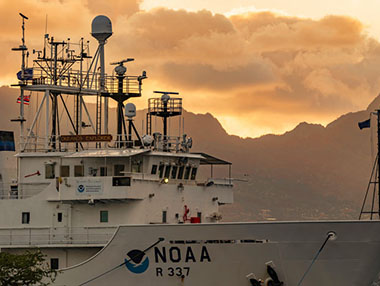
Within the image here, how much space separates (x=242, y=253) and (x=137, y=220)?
210 inches

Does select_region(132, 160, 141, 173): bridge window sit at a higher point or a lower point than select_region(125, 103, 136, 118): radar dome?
lower

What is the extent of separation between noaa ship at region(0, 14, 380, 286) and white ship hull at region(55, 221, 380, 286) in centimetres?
4

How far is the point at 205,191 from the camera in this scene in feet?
151

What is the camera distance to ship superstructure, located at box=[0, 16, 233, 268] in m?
42.2

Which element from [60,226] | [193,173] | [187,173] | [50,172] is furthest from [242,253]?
[50,172]

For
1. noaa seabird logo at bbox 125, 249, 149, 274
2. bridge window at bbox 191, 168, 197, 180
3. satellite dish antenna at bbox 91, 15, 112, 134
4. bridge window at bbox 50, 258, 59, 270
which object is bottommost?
bridge window at bbox 50, 258, 59, 270

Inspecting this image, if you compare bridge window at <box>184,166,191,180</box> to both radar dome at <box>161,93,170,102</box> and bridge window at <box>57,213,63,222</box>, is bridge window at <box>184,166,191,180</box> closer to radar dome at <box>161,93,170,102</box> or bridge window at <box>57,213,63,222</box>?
radar dome at <box>161,93,170,102</box>

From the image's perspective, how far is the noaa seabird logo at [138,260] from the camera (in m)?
40.0

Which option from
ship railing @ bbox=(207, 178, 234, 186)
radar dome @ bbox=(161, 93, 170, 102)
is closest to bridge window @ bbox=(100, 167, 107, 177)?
ship railing @ bbox=(207, 178, 234, 186)

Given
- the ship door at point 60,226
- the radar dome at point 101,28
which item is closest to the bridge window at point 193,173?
the ship door at point 60,226

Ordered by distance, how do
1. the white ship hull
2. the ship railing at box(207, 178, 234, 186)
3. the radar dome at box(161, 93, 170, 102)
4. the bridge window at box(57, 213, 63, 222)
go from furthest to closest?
the radar dome at box(161, 93, 170, 102), the ship railing at box(207, 178, 234, 186), the bridge window at box(57, 213, 63, 222), the white ship hull

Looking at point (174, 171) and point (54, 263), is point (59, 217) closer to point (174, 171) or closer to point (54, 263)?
point (54, 263)

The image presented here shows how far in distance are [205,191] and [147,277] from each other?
7.28 metres

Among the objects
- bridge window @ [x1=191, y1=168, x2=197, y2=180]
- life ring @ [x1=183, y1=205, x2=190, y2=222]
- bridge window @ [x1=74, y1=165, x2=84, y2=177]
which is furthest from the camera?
bridge window @ [x1=191, y1=168, x2=197, y2=180]
